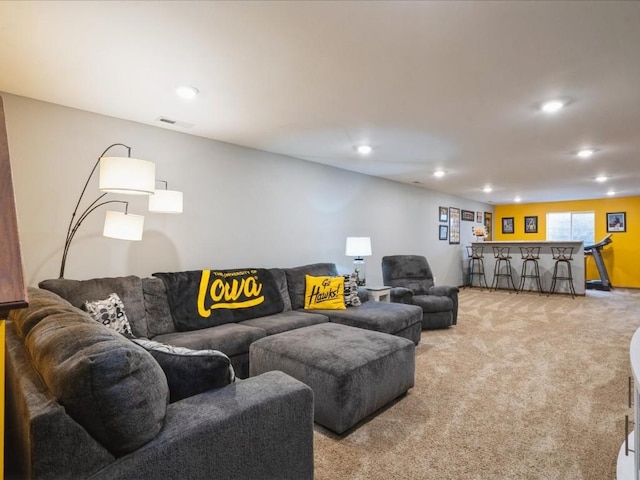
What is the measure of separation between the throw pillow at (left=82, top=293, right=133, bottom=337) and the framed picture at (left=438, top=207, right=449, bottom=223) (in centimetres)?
683

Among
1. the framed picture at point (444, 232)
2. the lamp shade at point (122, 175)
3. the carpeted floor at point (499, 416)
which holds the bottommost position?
the carpeted floor at point (499, 416)

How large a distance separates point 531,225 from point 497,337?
6990 millimetres

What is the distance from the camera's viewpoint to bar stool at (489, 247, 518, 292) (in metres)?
8.22

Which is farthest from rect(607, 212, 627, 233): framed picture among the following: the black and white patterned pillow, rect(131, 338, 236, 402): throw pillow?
rect(131, 338, 236, 402): throw pillow

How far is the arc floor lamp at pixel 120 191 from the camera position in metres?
2.15

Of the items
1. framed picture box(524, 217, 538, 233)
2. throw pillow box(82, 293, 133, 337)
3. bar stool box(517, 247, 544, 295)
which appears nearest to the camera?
throw pillow box(82, 293, 133, 337)

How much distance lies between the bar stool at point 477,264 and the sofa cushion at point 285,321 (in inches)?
252

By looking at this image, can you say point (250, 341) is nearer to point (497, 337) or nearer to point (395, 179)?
point (497, 337)

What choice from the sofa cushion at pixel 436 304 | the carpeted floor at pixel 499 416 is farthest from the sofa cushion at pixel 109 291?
the sofa cushion at pixel 436 304

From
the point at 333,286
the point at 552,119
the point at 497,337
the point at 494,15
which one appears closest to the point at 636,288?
the point at 497,337

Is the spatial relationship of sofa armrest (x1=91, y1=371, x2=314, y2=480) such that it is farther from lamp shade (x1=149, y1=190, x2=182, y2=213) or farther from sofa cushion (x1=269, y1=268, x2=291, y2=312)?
sofa cushion (x1=269, y1=268, x2=291, y2=312)

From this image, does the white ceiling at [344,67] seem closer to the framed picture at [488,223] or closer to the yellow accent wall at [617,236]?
the yellow accent wall at [617,236]

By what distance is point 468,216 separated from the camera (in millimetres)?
9164

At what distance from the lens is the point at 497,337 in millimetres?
4301
